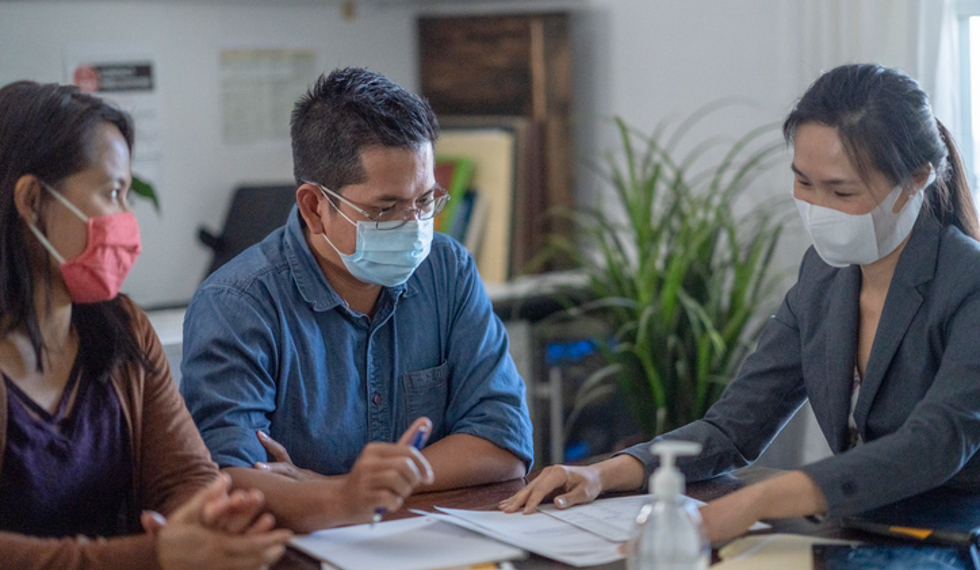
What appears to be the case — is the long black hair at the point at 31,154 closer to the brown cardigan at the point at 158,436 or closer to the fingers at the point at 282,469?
the brown cardigan at the point at 158,436

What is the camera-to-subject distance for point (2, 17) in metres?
2.54

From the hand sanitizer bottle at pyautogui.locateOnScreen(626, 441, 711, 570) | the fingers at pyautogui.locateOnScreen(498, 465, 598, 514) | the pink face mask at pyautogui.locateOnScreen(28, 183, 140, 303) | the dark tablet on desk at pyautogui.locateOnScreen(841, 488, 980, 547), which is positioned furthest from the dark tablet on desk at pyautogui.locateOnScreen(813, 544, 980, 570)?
the pink face mask at pyautogui.locateOnScreen(28, 183, 140, 303)

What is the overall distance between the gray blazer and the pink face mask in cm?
78

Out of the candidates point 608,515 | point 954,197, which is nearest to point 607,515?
point 608,515

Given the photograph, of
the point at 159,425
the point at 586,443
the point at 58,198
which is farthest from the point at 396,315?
the point at 586,443

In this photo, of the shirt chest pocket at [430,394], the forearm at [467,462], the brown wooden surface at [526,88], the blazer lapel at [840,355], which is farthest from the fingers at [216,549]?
the brown wooden surface at [526,88]

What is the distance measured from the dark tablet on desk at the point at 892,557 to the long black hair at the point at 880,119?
1.68ft

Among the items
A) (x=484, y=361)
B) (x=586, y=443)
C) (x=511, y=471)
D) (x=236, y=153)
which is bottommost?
(x=586, y=443)

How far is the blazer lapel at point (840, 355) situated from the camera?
1537 mm

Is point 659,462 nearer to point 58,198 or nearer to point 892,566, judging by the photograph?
point 892,566

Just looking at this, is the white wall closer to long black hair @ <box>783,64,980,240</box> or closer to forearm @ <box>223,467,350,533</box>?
long black hair @ <box>783,64,980,240</box>

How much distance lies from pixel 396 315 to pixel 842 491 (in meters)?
0.77

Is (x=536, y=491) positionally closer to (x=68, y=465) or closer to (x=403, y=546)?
(x=403, y=546)

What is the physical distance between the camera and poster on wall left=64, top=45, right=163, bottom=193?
8.72 ft
